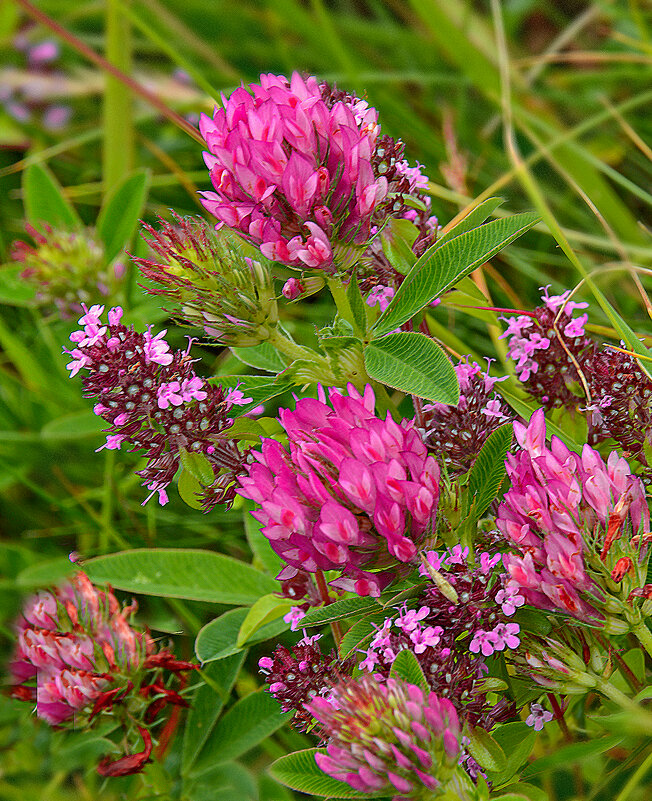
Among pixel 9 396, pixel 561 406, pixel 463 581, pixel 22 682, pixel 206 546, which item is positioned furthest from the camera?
pixel 9 396

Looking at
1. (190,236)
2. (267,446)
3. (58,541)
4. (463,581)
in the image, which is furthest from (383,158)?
(58,541)

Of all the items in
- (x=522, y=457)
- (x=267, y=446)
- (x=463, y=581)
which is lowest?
(x=463, y=581)

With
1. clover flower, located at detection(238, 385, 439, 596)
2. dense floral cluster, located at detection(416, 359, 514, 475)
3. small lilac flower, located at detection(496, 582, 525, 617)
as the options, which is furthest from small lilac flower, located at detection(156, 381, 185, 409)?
small lilac flower, located at detection(496, 582, 525, 617)

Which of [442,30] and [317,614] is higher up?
[442,30]

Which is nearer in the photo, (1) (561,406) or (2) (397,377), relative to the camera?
(2) (397,377)

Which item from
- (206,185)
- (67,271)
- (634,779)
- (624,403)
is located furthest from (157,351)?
(206,185)

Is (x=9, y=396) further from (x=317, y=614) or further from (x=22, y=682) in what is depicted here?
(x=317, y=614)

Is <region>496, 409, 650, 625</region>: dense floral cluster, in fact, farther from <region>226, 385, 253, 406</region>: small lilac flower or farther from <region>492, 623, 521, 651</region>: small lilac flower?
<region>226, 385, 253, 406</region>: small lilac flower
